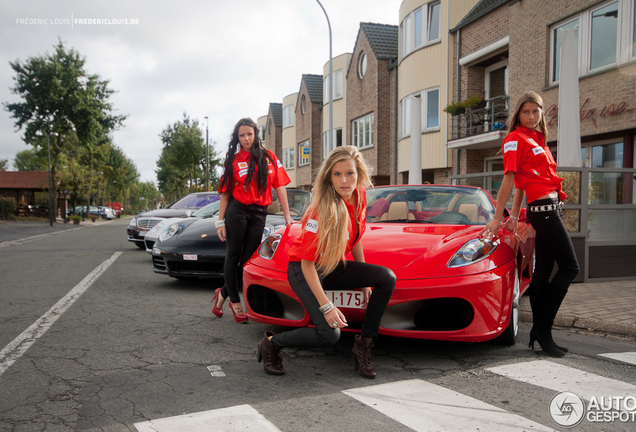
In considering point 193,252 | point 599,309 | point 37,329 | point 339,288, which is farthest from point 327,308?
point 193,252

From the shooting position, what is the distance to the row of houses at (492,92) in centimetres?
716

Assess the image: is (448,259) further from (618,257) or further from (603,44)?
(603,44)

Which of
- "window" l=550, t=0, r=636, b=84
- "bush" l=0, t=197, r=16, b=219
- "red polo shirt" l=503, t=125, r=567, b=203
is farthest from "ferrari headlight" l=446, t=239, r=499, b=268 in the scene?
"bush" l=0, t=197, r=16, b=219

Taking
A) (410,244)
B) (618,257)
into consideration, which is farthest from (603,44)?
(410,244)

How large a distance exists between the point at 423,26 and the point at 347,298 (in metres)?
17.9

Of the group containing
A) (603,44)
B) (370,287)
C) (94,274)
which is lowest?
(94,274)

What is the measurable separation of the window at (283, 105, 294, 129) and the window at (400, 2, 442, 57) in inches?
→ 775

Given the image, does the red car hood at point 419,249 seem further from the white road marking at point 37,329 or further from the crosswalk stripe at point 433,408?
the white road marking at point 37,329

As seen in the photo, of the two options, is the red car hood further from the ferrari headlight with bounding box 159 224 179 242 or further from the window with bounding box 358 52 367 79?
the window with bounding box 358 52 367 79

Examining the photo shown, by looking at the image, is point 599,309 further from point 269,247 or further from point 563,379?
point 269,247

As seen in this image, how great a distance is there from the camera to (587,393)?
2.91 metres

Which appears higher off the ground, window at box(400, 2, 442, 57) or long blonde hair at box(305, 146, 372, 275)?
window at box(400, 2, 442, 57)

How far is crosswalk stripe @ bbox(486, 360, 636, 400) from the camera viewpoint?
9.72ft

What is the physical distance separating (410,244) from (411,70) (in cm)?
1762
